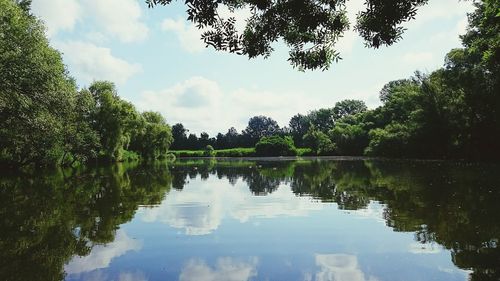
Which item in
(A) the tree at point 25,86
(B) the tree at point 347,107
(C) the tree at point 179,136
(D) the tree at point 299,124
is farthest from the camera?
(D) the tree at point 299,124

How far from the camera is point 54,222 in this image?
14.6 metres

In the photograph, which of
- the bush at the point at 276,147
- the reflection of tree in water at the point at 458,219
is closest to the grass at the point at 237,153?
the bush at the point at 276,147

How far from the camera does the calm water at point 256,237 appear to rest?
29.5ft

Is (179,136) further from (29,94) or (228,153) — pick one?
(29,94)

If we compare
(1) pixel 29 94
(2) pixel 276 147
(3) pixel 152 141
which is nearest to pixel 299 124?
(2) pixel 276 147

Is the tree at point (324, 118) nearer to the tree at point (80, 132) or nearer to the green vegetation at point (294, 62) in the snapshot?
the green vegetation at point (294, 62)

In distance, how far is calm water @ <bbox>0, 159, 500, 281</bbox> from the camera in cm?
898

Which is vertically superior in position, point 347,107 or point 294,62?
point 347,107

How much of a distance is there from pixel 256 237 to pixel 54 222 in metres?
7.59

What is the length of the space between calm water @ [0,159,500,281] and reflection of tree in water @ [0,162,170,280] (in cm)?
4

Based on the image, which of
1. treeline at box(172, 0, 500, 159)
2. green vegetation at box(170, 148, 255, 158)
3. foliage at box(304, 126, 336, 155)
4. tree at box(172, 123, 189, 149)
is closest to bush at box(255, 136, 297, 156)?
green vegetation at box(170, 148, 255, 158)

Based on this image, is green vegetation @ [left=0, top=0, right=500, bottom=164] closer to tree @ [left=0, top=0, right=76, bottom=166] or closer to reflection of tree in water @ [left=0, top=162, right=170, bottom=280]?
tree @ [left=0, top=0, right=76, bottom=166]

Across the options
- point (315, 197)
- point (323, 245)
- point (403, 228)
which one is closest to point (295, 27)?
point (323, 245)

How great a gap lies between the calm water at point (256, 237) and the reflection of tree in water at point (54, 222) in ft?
0.14
